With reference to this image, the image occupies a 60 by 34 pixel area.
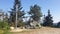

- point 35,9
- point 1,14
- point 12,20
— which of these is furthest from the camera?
point 35,9

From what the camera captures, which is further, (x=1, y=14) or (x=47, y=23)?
(x=47, y=23)

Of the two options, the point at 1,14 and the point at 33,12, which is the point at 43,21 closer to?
the point at 33,12

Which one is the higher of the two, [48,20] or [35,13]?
[35,13]

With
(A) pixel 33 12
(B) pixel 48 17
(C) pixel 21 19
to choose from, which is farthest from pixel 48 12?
(C) pixel 21 19

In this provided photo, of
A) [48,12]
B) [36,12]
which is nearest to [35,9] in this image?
[36,12]

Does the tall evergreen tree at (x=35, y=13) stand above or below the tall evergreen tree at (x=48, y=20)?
above

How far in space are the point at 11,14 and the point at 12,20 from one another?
2.30 meters

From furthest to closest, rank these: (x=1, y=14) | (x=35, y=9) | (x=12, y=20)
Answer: (x=35, y=9) → (x=12, y=20) → (x=1, y=14)

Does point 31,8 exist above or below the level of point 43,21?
above

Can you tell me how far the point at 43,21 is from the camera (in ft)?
167

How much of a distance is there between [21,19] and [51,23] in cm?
936

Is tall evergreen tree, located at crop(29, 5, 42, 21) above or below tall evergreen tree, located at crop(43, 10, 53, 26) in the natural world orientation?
above

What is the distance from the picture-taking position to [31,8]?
50844 millimetres

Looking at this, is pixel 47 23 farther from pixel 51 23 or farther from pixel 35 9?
pixel 35 9
